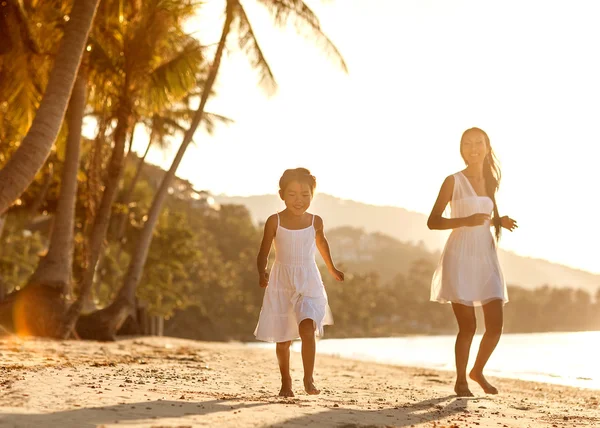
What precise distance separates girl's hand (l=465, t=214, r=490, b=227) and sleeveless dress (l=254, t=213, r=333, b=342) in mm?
1341

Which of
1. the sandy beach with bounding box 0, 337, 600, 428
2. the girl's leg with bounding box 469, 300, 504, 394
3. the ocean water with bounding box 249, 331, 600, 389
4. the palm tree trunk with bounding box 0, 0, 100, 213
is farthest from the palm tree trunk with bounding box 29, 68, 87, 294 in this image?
the girl's leg with bounding box 469, 300, 504, 394

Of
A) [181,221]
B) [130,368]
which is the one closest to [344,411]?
[130,368]

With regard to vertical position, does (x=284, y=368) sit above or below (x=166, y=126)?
below

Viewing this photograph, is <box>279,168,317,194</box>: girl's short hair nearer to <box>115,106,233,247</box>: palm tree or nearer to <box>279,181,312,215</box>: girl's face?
<box>279,181,312,215</box>: girl's face

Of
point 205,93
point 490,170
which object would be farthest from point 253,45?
point 490,170

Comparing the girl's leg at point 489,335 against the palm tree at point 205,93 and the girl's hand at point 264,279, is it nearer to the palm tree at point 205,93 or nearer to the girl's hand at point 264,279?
the girl's hand at point 264,279

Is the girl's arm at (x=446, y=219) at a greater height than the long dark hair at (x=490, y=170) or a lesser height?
lesser

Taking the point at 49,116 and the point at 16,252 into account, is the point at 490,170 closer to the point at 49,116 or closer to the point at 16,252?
the point at 49,116

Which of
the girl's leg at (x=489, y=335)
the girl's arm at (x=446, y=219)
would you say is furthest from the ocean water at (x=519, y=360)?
the girl's arm at (x=446, y=219)

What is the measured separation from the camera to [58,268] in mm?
13844

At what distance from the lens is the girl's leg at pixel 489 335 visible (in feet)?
20.6

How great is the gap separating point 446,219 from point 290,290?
1.51 m

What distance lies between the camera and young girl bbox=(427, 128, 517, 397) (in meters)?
6.28

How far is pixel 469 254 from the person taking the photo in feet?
21.0
